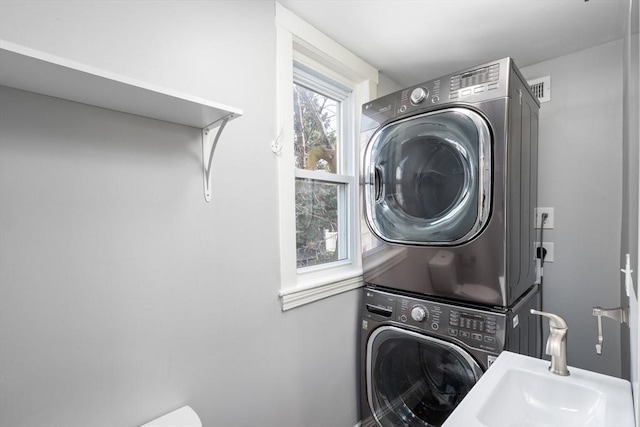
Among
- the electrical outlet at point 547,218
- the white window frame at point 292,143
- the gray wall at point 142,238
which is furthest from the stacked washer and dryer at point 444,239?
the gray wall at point 142,238

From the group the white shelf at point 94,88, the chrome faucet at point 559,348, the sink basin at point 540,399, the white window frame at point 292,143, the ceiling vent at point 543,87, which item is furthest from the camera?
the ceiling vent at point 543,87

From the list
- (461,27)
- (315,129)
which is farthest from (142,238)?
(461,27)

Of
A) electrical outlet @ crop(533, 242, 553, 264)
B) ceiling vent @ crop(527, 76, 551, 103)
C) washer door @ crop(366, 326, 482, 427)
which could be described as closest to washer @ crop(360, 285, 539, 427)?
washer door @ crop(366, 326, 482, 427)

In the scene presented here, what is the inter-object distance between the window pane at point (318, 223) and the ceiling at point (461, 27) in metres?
0.84

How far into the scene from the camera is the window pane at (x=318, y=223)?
5.50ft

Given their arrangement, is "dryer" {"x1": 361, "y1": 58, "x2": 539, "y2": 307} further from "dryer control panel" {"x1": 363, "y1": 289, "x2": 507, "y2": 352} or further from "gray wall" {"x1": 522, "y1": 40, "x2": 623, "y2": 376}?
"gray wall" {"x1": 522, "y1": 40, "x2": 623, "y2": 376}

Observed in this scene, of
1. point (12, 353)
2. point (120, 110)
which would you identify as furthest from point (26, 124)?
point (12, 353)

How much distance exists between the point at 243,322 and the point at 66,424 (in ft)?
1.93

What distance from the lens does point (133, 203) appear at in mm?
979

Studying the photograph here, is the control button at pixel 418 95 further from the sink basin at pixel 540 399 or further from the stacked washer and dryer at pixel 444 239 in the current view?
the sink basin at pixel 540 399

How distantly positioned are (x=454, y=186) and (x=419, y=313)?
66 centimetres

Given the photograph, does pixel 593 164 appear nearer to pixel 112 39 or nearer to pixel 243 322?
pixel 243 322

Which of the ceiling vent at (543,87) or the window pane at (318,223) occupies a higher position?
the ceiling vent at (543,87)

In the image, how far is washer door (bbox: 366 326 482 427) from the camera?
4.73 feet
